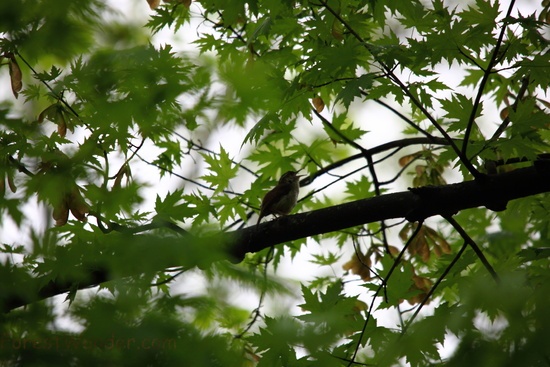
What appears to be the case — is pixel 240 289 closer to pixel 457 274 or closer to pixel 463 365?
pixel 463 365

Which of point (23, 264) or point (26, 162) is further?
point (26, 162)

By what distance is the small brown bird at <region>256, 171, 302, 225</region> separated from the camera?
195 inches

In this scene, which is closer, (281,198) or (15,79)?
(15,79)

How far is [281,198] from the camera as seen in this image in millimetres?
4973

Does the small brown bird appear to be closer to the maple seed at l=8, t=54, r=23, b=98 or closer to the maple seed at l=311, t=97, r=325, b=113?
the maple seed at l=311, t=97, r=325, b=113

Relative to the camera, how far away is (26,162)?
1909 mm

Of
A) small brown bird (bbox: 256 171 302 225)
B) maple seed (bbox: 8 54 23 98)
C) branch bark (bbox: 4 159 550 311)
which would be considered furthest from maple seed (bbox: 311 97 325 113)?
maple seed (bbox: 8 54 23 98)

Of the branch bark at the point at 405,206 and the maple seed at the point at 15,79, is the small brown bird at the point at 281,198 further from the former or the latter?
the maple seed at the point at 15,79

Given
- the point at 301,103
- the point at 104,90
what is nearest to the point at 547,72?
the point at 301,103

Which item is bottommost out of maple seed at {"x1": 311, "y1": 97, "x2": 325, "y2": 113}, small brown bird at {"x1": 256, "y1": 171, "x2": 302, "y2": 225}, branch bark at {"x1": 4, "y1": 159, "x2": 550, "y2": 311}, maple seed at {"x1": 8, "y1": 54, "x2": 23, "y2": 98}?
branch bark at {"x1": 4, "y1": 159, "x2": 550, "y2": 311}

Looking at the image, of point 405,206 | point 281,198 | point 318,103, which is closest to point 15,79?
point 405,206

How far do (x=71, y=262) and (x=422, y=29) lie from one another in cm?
260

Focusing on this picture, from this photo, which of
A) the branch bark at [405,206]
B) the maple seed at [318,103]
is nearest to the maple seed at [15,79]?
the branch bark at [405,206]

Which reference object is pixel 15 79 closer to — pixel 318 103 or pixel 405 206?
pixel 405 206
